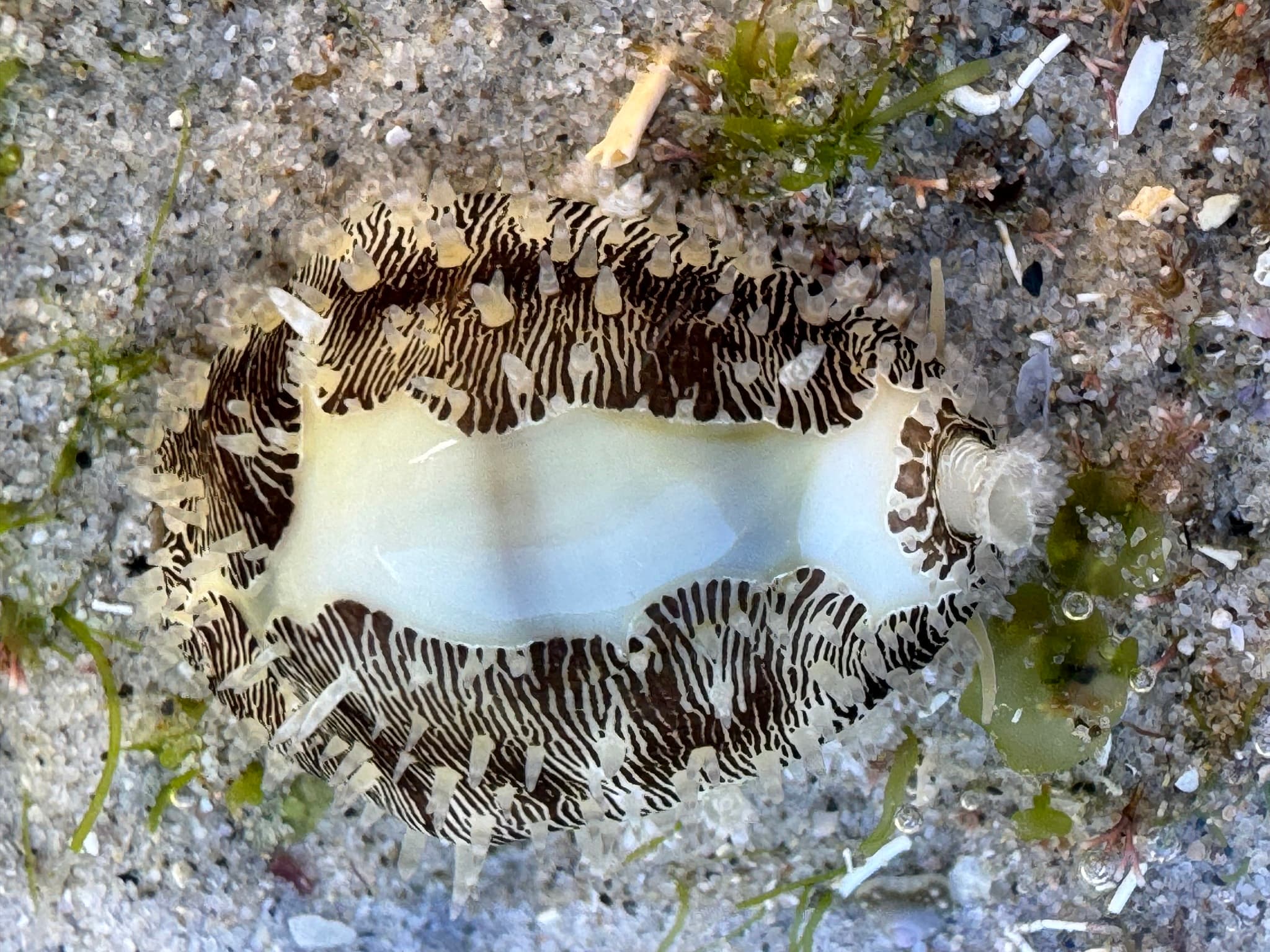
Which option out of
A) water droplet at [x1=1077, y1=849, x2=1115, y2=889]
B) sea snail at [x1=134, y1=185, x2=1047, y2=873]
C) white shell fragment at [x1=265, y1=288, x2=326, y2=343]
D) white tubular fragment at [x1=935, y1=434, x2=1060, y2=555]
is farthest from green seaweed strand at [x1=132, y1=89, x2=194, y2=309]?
water droplet at [x1=1077, y1=849, x2=1115, y2=889]

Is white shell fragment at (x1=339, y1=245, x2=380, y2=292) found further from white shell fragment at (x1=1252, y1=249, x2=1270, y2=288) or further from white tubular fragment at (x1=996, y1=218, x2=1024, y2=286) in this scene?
white shell fragment at (x1=1252, y1=249, x2=1270, y2=288)

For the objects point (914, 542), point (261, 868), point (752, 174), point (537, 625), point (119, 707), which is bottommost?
point (261, 868)

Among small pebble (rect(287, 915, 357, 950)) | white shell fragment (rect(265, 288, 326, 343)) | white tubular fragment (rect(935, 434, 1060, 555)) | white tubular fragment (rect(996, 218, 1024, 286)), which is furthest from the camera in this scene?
small pebble (rect(287, 915, 357, 950))

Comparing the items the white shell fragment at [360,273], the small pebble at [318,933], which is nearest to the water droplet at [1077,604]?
the white shell fragment at [360,273]

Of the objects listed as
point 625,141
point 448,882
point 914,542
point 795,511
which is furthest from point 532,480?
point 448,882

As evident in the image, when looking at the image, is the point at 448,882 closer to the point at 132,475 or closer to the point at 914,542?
the point at 132,475
